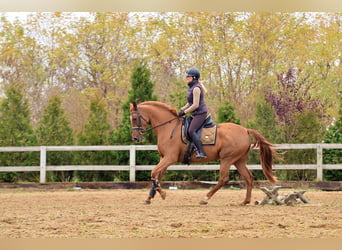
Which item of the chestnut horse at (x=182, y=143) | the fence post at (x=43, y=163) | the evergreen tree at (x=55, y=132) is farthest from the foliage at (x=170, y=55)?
the chestnut horse at (x=182, y=143)

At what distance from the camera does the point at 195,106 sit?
10375 millimetres

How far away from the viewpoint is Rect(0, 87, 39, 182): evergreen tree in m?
16.8

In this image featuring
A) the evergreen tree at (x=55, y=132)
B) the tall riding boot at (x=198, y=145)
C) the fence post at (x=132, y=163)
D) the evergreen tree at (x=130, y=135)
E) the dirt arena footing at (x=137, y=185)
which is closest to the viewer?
the tall riding boot at (x=198, y=145)

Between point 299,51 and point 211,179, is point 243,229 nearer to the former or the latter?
point 211,179

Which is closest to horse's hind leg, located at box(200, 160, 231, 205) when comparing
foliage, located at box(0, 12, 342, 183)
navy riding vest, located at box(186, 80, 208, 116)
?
navy riding vest, located at box(186, 80, 208, 116)

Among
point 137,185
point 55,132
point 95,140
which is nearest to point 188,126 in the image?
point 137,185

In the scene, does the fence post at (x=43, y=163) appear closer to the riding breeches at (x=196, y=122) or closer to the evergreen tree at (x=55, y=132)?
the evergreen tree at (x=55, y=132)

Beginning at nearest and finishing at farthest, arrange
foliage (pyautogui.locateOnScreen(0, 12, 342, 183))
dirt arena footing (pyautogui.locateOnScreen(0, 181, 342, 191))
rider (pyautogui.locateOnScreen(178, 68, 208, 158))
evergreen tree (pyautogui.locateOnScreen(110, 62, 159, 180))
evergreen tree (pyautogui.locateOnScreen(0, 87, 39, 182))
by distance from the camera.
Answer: rider (pyautogui.locateOnScreen(178, 68, 208, 158))
dirt arena footing (pyautogui.locateOnScreen(0, 181, 342, 191))
evergreen tree (pyautogui.locateOnScreen(110, 62, 159, 180))
evergreen tree (pyautogui.locateOnScreen(0, 87, 39, 182))
foliage (pyautogui.locateOnScreen(0, 12, 342, 183))

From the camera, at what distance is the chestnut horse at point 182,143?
10.7m

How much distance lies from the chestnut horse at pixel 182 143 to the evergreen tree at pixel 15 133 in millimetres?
6932

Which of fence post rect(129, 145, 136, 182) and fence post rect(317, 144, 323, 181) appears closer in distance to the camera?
fence post rect(317, 144, 323, 181)

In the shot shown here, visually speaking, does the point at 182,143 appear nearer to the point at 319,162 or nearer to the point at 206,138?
the point at 206,138

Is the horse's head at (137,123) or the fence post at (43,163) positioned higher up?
the horse's head at (137,123)

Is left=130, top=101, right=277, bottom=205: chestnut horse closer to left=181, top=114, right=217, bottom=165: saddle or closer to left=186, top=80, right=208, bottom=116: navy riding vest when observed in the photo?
left=181, top=114, right=217, bottom=165: saddle
